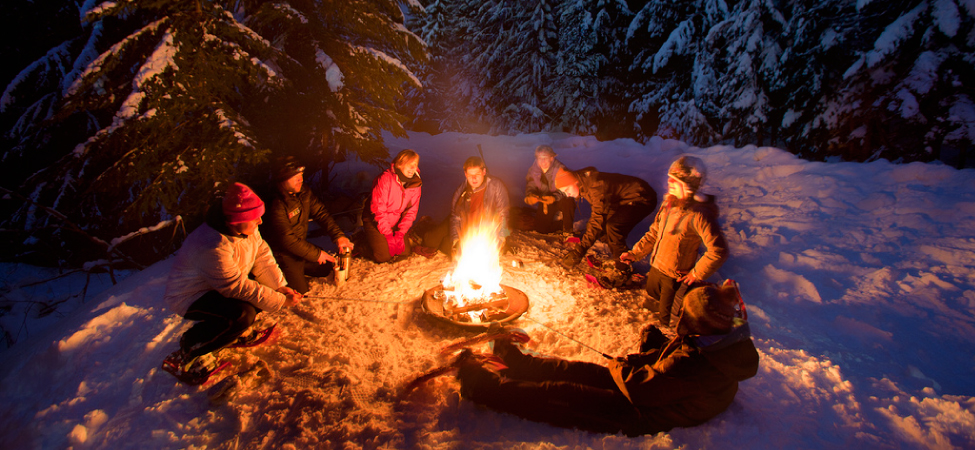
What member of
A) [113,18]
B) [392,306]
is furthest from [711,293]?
[113,18]

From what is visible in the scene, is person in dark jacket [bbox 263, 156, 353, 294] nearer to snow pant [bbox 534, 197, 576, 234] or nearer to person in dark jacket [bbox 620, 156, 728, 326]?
snow pant [bbox 534, 197, 576, 234]

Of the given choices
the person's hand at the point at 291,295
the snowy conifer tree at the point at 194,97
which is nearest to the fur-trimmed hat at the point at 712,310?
the person's hand at the point at 291,295

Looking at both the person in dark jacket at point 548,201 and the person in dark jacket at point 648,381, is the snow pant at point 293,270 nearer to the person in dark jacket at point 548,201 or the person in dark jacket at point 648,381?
the person in dark jacket at point 648,381

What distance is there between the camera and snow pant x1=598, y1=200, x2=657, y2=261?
5.16 metres

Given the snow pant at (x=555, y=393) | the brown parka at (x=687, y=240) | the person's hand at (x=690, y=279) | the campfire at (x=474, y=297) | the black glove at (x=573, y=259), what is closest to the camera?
the snow pant at (x=555, y=393)

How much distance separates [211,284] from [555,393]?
2.92 meters

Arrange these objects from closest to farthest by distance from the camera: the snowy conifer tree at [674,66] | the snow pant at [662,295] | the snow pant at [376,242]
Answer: the snow pant at [662,295], the snow pant at [376,242], the snowy conifer tree at [674,66]

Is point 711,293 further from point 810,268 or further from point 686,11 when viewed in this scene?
point 686,11

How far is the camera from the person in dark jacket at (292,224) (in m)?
4.20

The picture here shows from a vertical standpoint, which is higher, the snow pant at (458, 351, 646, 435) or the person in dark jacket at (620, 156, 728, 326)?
the person in dark jacket at (620, 156, 728, 326)

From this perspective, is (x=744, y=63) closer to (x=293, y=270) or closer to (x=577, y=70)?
(x=577, y=70)

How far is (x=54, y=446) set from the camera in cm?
241

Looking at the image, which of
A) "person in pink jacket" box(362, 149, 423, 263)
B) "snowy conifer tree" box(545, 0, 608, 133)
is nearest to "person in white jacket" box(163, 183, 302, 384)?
"person in pink jacket" box(362, 149, 423, 263)

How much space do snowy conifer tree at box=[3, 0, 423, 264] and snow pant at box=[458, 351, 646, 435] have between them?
14.6 feet
